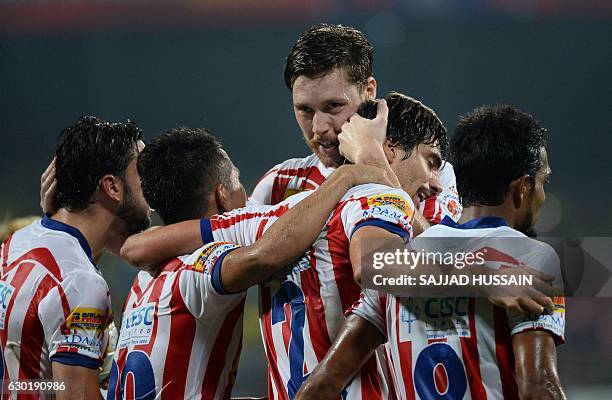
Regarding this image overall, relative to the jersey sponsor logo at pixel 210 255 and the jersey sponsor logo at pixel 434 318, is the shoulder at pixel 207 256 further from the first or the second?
the jersey sponsor logo at pixel 434 318

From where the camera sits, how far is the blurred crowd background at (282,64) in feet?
36.9

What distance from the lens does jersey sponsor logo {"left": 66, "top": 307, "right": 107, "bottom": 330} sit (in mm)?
2812

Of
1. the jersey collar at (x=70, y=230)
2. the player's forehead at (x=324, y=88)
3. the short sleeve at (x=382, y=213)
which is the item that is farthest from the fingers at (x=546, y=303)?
the jersey collar at (x=70, y=230)

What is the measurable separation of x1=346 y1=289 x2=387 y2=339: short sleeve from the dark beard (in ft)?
4.02

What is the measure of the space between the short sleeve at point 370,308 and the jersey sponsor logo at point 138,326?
Result: 27.0 inches

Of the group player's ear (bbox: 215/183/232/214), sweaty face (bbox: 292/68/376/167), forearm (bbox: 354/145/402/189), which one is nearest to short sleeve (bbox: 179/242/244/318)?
player's ear (bbox: 215/183/232/214)

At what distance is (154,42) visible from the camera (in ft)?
40.2

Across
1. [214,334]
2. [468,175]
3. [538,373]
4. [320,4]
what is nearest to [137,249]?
[214,334]

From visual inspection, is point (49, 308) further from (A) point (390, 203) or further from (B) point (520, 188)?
(B) point (520, 188)

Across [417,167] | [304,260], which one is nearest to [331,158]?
[417,167]

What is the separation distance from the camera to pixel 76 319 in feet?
9.25

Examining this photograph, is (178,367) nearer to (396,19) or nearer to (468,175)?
(468,175)

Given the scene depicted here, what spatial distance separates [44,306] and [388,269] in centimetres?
128

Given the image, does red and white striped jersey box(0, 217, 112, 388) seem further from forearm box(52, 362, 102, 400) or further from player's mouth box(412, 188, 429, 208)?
player's mouth box(412, 188, 429, 208)
